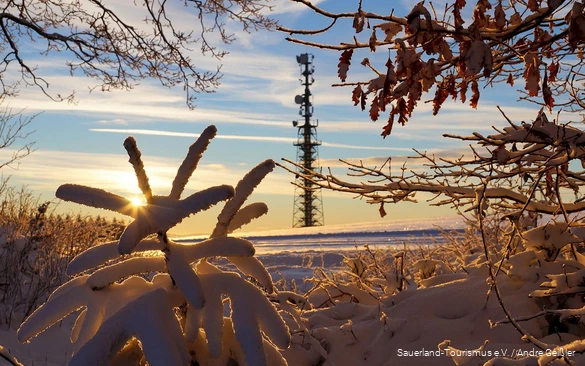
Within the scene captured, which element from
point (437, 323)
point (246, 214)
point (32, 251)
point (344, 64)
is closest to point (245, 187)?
point (246, 214)

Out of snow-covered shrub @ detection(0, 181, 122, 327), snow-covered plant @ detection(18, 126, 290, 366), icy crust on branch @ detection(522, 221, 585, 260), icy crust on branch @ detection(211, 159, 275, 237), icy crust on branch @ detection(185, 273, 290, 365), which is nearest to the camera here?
snow-covered plant @ detection(18, 126, 290, 366)

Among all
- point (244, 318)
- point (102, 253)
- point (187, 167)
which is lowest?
point (244, 318)

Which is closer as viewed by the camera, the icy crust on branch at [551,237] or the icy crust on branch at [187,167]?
the icy crust on branch at [187,167]

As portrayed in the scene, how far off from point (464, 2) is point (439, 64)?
44 centimetres

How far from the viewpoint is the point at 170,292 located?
1984mm

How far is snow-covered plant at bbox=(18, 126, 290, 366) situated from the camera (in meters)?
1.75

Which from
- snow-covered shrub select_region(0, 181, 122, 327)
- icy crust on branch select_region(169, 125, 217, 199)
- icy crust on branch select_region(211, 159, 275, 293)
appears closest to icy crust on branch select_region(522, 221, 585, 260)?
icy crust on branch select_region(211, 159, 275, 293)

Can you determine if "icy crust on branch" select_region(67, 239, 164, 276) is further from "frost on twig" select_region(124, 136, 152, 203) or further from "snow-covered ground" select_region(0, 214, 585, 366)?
"snow-covered ground" select_region(0, 214, 585, 366)

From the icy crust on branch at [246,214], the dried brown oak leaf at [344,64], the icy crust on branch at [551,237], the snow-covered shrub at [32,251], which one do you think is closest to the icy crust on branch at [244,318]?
the icy crust on branch at [246,214]

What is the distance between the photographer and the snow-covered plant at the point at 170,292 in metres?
1.75

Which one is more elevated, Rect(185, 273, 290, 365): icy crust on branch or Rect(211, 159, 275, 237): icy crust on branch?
Rect(211, 159, 275, 237): icy crust on branch

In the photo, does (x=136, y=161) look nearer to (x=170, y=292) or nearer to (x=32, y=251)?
(x=170, y=292)

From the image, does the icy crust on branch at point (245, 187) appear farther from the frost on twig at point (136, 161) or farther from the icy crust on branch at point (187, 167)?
the frost on twig at point (136, 161)

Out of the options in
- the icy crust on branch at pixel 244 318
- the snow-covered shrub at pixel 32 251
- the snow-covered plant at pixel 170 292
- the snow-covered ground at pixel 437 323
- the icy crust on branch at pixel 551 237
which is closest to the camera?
the snow-covered plant at pixel 170 292
